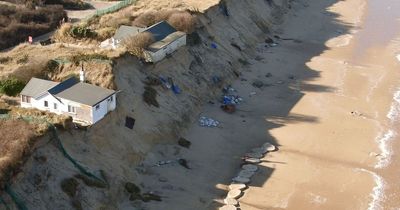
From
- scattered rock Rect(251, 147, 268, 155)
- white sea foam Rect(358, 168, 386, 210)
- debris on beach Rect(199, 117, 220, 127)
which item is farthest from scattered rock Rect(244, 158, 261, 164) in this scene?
white sea foam Rect(358, 168, 386, 210)

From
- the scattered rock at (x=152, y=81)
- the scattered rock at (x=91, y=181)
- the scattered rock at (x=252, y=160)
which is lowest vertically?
the scattered rock at (x=252, y=160)

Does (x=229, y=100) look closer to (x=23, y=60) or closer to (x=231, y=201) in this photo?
(x=231, y=201)

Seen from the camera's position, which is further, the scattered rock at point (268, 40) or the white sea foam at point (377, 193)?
the scattered rock at point (268, 40)

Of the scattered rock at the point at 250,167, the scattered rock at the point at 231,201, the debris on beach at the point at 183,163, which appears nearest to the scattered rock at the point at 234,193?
the scattered rock at the point at 231,201

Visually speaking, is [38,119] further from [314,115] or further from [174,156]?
[314,115]

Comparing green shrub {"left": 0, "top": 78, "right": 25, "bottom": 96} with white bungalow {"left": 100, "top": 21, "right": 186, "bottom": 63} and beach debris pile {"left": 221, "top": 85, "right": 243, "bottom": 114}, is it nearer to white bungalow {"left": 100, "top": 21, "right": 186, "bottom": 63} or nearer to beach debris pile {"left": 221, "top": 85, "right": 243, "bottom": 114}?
white bungalow {"left": 100, "top": 21, "right": 186, "bottom": 63}

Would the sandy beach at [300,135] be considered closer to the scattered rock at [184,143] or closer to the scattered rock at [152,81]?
the scattered rock at [184,143]
